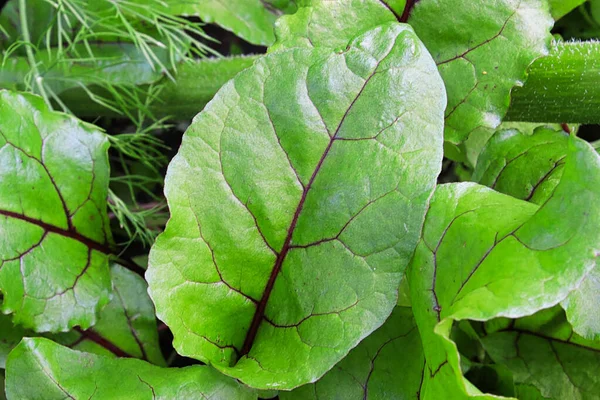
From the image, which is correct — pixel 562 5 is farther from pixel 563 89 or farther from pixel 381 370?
pixel 381 370

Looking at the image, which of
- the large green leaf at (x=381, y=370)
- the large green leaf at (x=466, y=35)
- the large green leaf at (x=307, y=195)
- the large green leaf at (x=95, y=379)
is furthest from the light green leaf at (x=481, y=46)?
the large green leaf at (x=95, y=379)

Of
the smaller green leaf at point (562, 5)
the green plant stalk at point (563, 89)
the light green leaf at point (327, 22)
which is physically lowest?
the green plant stalk at point (563, 89)

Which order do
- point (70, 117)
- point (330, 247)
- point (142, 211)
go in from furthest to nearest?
1. point (142, 211)
2. point (70, 117)
3. point (330, 247)

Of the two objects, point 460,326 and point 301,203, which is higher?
point 301,203

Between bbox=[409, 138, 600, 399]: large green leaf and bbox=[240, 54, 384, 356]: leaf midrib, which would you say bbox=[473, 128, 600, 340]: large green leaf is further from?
bbox=[240, 54, 384, 356]: leaf midrib

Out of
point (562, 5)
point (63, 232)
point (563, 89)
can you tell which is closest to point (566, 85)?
point (563, 89)

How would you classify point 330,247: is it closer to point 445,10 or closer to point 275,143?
point 275,143

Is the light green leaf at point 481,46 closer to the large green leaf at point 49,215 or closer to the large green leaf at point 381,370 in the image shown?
the large green leaf at point 381,370

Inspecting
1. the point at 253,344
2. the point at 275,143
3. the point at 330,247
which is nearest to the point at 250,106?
the point at 275,143
